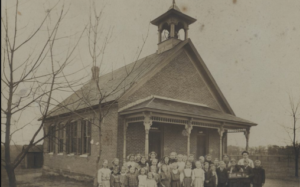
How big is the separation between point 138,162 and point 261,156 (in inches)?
537

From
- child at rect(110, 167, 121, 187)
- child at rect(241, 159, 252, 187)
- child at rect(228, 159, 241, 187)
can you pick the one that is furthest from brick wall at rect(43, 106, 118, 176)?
child at rect(241, 159, 252, 187)

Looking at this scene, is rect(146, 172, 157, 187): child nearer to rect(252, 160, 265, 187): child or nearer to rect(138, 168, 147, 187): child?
rect(138, 168, 147, 187): child

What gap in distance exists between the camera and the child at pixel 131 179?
9.82m

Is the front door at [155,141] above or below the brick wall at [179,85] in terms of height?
below

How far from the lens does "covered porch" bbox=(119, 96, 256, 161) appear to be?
13.5 meters

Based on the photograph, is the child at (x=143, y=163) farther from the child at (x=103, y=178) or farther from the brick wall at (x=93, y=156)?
the brick wall at (x=93, y=156)

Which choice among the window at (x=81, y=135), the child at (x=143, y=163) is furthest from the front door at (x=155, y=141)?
the child at (x=143, y=163)

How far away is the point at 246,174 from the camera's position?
37.5ft

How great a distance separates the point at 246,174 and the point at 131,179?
4843 mm

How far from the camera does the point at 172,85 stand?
16859 millimetres

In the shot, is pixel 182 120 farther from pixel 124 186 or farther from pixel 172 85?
pixel 124 186

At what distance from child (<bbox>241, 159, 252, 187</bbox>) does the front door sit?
5.30 m

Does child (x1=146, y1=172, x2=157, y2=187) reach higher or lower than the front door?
lower

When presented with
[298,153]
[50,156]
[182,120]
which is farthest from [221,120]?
[50,156]
